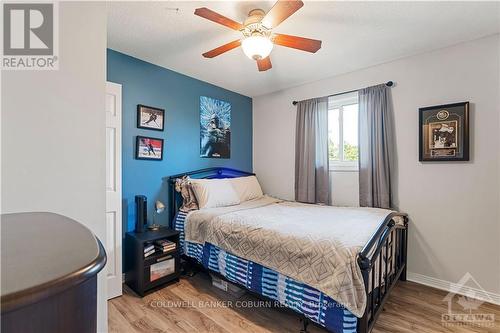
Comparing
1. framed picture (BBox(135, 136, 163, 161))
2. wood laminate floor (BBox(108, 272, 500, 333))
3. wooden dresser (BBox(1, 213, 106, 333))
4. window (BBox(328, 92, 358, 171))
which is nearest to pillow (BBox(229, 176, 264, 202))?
framed picture (BBox(135, 136, 163, 161))

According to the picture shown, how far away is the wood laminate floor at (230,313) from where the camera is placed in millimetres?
1787

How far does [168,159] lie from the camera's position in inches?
115

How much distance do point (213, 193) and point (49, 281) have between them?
2.49 m

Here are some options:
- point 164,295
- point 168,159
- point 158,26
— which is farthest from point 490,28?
point 164,295

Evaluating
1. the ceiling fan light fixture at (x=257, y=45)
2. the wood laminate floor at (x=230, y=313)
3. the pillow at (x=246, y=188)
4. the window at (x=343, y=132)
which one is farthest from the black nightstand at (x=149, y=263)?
the window at (x=343, y=132)

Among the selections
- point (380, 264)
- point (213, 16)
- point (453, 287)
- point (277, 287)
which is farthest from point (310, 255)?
point (453, 287)

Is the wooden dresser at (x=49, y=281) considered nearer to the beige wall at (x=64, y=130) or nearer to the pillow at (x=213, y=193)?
the beige wall at (x=64, y=130)

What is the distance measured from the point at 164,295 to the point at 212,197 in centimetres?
109

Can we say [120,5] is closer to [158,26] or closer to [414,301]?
[158,26]

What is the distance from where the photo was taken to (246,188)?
3.43 metres

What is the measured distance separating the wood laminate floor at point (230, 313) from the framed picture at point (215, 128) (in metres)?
1.80

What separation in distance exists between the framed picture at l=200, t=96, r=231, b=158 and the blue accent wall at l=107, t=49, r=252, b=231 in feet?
0.25

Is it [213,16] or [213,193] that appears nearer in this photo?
[213,16]

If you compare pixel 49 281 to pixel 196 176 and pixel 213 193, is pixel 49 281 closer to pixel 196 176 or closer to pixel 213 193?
pixel 213 193
